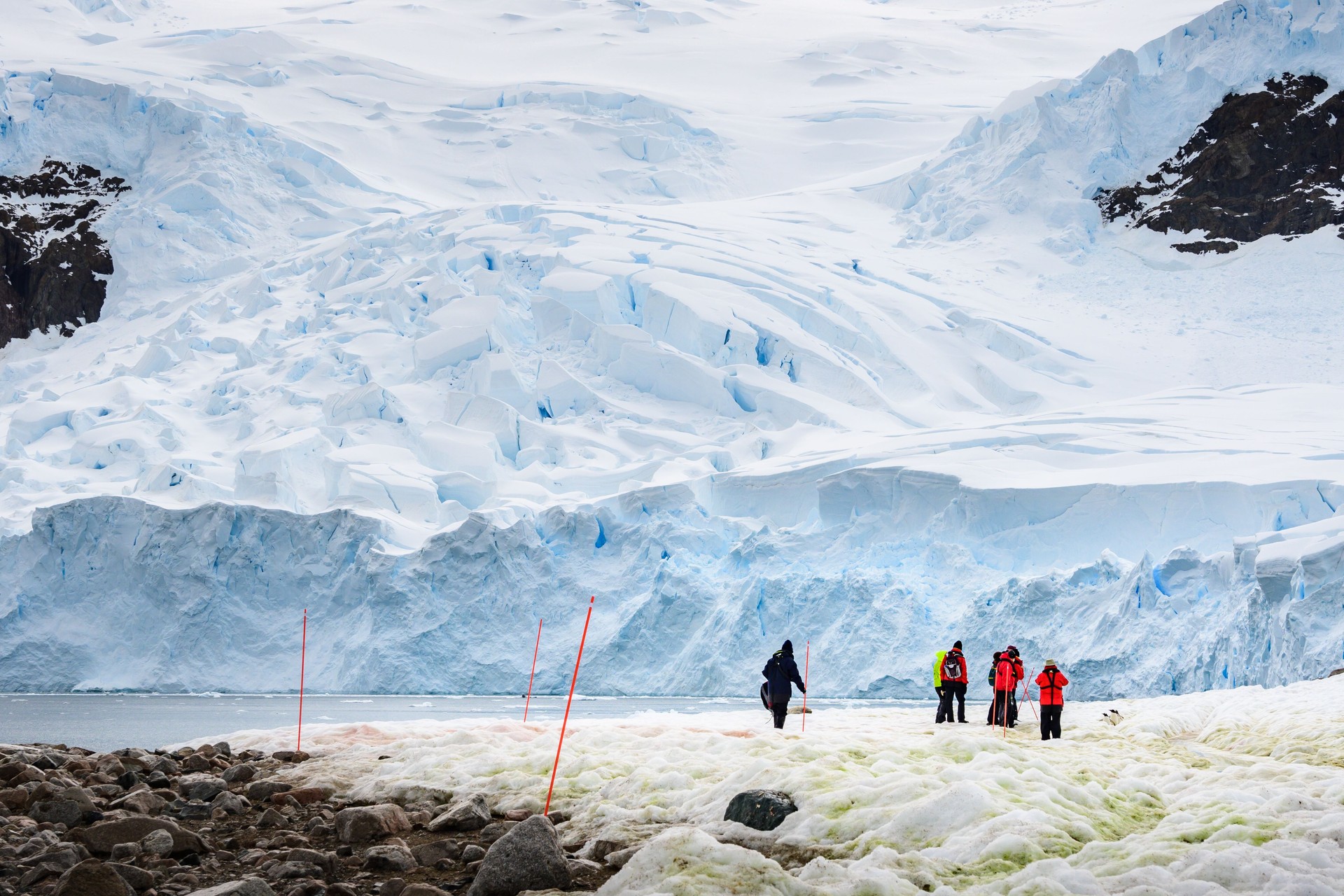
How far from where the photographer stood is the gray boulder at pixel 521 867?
5.50m

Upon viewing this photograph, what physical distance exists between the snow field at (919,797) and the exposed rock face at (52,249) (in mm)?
31951

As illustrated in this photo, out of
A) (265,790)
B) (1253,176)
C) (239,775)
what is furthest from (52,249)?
(1253,176)

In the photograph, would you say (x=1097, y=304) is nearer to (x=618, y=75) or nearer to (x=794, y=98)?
(x=794, y=98)

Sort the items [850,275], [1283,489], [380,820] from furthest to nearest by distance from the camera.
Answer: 1. [850,275]
2. [1283,489]
3. [380,820]

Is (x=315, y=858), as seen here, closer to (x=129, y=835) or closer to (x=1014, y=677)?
(x=129, y=835)

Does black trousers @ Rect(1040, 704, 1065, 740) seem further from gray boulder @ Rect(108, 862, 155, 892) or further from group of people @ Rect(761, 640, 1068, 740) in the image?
gray boulder @ Rect(108, 862, 155, 892)

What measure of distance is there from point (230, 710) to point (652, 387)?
44.4 ft

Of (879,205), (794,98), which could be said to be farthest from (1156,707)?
(794,98)

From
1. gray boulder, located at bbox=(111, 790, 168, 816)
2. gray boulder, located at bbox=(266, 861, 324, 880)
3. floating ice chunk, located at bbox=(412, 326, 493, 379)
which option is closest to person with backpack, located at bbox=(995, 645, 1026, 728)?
gray boulder, located at bbox=(266, 861, 324, 880)

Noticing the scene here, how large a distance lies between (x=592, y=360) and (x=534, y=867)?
25.5 m

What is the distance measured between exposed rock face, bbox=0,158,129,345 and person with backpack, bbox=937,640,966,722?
111ft

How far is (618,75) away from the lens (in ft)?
186

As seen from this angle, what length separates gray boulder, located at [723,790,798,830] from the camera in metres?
6.41

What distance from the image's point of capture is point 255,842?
6902 mm
